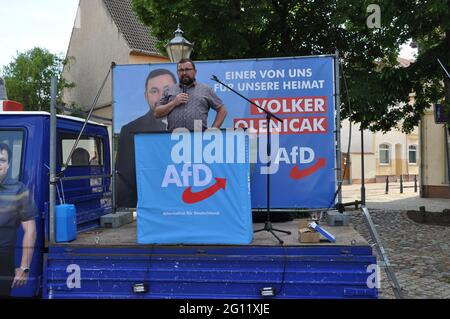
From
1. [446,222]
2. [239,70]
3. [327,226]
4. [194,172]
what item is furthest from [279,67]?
[446,222]

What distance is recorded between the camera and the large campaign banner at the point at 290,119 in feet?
16.7

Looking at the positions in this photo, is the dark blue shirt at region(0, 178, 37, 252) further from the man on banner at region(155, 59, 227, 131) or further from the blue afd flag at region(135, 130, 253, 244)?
the man on banner at region(155, 59, 227, 131)

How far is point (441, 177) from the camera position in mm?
17625

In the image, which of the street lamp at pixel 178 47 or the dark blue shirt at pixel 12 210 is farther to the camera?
the street lamp at pixel 178 47

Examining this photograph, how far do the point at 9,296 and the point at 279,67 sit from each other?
3548mm

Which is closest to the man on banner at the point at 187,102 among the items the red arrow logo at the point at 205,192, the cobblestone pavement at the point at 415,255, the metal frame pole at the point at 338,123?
the red arrow logo at the point at 205,192

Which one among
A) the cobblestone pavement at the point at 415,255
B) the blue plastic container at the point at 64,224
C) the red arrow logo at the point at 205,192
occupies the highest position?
the red arrow logo at the point at 205,192

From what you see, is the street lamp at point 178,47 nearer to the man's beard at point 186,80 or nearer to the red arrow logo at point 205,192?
the man's beard at point 186,80

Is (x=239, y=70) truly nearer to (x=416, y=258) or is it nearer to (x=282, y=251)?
(x=282, y=251)

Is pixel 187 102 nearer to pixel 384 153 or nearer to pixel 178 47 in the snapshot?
pixel 178 47

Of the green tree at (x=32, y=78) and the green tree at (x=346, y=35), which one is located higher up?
the green tree at (x=32, y=78)

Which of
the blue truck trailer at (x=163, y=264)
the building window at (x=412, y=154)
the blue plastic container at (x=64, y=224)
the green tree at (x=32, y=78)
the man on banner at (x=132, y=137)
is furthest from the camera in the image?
the building window at (x=412, y=154)

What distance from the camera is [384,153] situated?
33.2 meters

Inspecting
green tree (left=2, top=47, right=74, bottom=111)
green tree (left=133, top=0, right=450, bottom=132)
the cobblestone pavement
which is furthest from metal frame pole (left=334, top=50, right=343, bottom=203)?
green tree (left=2, top=47, right=74, bottom=111)
